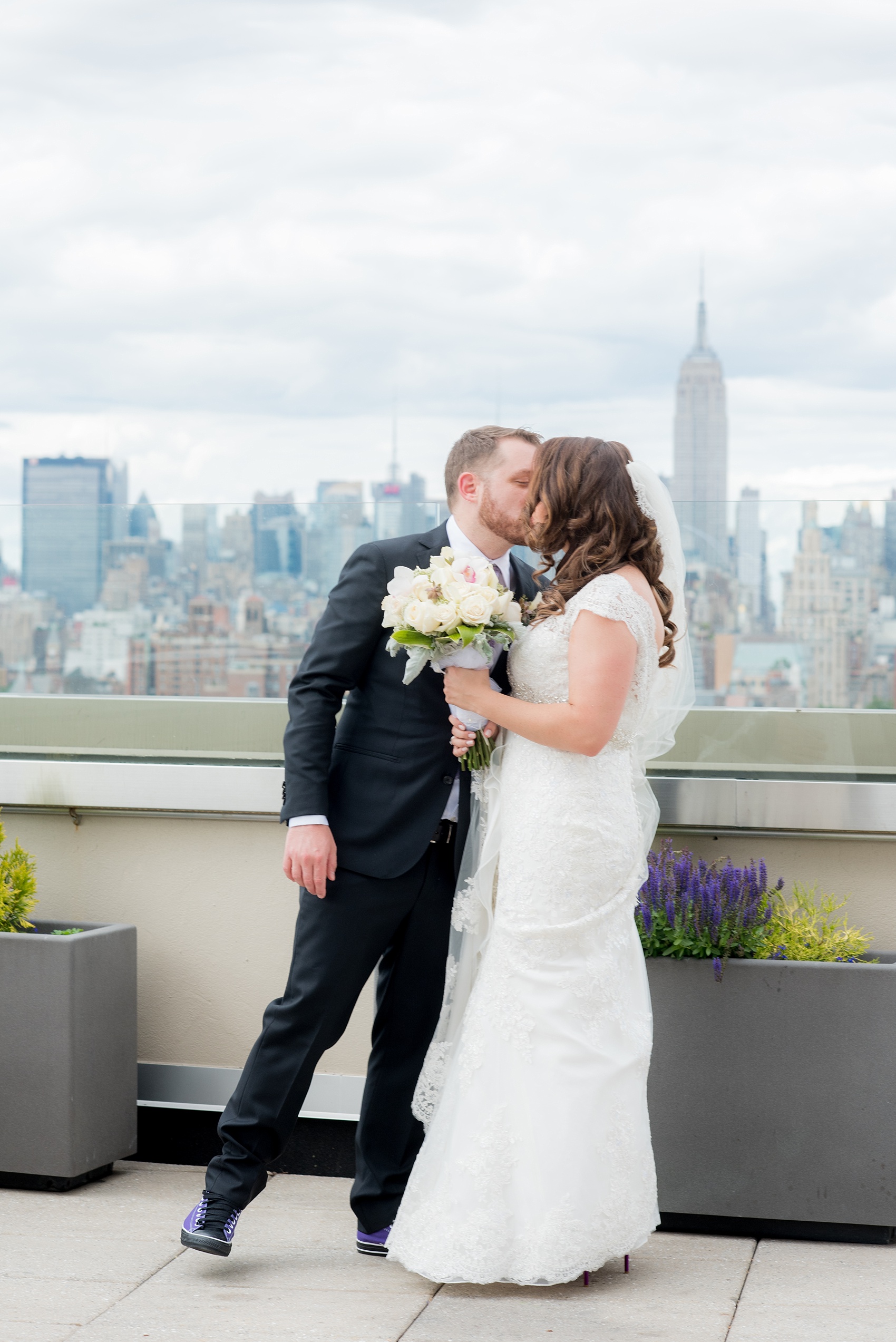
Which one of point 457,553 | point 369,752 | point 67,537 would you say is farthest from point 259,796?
point 67,537

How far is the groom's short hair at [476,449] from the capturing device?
2.74 m

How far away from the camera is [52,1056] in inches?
121

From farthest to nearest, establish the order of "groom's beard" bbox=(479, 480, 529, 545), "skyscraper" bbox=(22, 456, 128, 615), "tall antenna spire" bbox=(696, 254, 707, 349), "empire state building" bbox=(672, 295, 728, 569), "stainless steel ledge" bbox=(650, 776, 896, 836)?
1. "tall antenna spire" bbox=(696, 254, 707, 349)
2. "skyscraper" bbox=(22, 456, 128, 615)
3. "empire state building" bbox=(672, 295, 728, 569)
4. "stainless steel ledge" bbox=(650, 776, 896, 836)
5. "groom's beard" bbox=(479, 480, 529, 545)

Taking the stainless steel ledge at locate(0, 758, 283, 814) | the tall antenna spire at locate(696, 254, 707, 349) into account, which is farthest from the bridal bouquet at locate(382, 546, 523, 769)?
the tall antenna spire at locate(696, 254, 707, 349)

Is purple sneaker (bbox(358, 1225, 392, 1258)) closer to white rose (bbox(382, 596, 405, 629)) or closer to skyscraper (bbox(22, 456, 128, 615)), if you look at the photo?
white rose (bbox(382, 596, 405, 629))

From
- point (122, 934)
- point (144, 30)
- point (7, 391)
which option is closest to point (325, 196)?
point (7, 391)

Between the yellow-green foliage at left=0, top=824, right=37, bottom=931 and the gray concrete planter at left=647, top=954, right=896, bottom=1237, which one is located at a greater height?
the yellow-green foliage at left=0, top=824, right=37, bottom=931

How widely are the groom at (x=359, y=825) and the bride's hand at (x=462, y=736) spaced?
0.06 metres

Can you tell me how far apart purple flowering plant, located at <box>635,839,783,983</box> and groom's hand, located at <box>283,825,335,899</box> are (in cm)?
71

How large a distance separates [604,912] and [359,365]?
145ft

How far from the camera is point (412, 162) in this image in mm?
21219

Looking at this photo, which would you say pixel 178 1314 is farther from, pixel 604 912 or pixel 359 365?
pixel 359 365

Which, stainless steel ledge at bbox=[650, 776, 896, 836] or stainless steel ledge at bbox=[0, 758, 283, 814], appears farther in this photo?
stainless steel ledge at bbox=[0, 758, 283, 814]

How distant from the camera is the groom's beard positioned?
2.72 m
